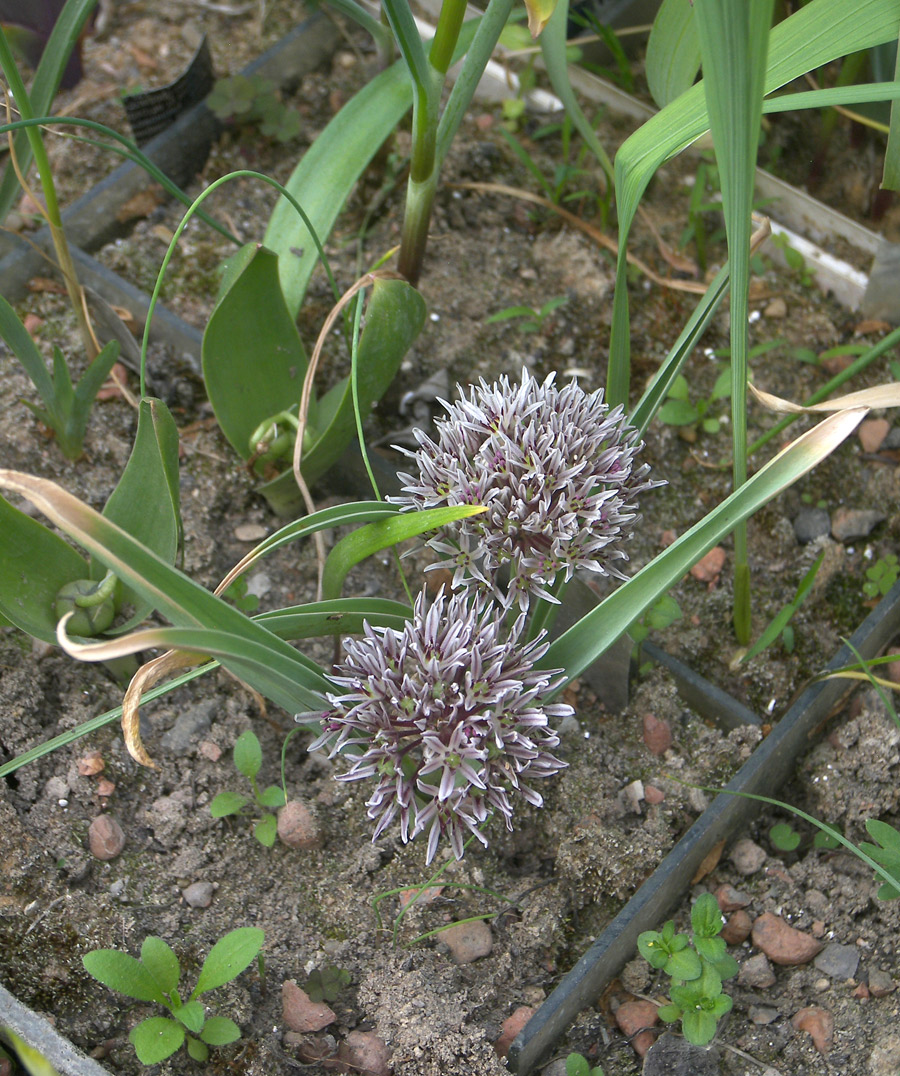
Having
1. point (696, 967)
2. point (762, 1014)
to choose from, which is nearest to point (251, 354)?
point (696, 967)

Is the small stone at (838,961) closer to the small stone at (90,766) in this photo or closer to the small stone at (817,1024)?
the small stone at (817,1024)

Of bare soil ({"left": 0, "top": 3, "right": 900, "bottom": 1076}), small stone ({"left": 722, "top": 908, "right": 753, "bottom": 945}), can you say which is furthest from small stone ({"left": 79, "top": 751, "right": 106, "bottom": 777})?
small stone ({"left": 722, "top": 908, "right": 753, "bottom": 945})

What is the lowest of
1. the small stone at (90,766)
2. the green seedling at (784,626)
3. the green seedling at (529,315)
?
the small stone at (90,766)

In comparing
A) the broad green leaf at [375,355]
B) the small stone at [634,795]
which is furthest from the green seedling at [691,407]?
the small stone at [634,795]

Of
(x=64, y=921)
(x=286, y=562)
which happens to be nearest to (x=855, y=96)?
(x=286, y=562)

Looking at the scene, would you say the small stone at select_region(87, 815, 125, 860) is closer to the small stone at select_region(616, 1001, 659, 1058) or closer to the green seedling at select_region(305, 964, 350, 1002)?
the green seedling at select_region(305, 964, 350, 1002)

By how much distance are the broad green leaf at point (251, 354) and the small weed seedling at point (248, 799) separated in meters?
0.40

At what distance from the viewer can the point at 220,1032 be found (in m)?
0.88

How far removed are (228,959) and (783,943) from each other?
1.97 feet

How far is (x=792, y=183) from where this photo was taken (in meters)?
1.72

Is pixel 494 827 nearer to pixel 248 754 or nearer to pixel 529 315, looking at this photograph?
pixel 248 754

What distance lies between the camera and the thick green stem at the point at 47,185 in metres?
1.05

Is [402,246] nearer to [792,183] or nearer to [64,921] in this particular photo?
[792,183]

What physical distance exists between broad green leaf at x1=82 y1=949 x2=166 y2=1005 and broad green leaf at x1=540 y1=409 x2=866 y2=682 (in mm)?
459
